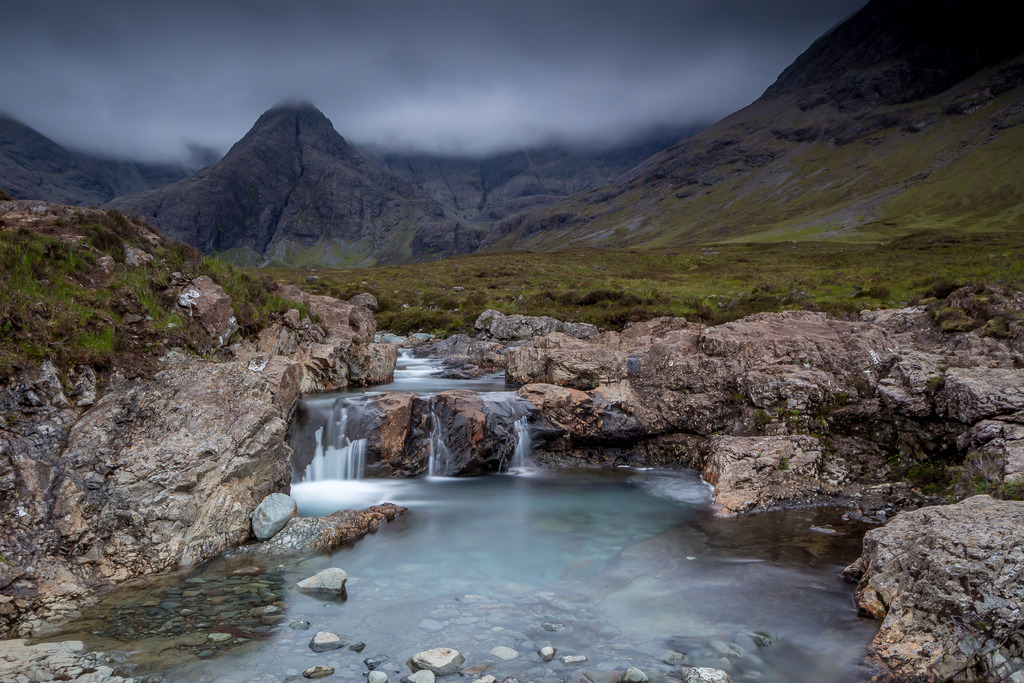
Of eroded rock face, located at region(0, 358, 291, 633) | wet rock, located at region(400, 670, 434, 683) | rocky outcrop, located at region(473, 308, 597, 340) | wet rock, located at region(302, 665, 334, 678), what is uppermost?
rocky outcrop, located at region(473, 308, 597, 340)

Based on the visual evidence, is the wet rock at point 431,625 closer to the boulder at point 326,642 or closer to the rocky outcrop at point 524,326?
the boulder at point 326,642

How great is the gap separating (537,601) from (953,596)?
5.78m

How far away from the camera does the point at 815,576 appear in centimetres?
922

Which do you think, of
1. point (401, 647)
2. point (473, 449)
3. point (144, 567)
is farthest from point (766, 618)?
point (144, 567)

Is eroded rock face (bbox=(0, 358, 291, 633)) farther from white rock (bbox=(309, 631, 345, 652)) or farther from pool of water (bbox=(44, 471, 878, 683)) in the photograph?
white rock (bbox=(309, 631, 345, 652))

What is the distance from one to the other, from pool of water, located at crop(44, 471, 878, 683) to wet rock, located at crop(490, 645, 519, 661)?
0.09 m

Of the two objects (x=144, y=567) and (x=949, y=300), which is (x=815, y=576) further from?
(x=949, y=300)

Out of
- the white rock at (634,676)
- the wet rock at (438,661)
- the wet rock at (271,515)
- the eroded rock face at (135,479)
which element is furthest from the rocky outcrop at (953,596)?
the eroded rock face at (135,479)

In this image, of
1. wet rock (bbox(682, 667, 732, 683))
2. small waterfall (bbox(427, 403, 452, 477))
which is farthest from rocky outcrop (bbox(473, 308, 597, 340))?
wet rock (bbox(682, 667, 732, 683))

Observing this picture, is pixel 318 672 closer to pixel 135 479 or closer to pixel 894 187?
pixel 135 479

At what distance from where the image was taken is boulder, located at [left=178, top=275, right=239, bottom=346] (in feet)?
48.3

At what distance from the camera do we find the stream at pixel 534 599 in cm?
678

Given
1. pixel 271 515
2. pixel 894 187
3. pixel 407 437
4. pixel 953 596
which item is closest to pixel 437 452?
pixel 407 437

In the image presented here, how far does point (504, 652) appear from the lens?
6914 mm
